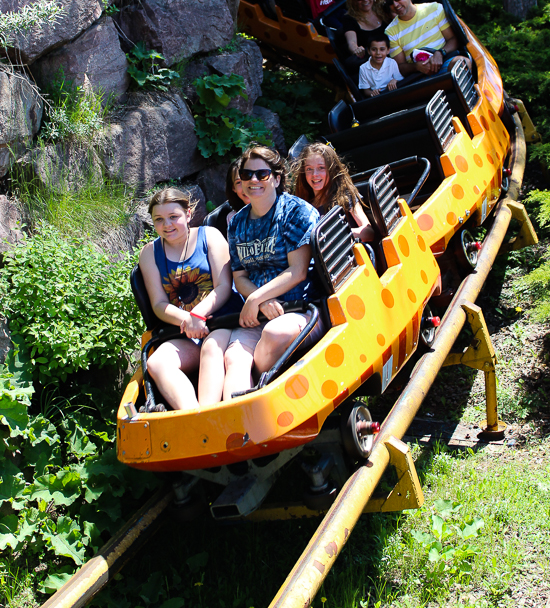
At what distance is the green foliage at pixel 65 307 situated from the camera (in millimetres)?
3486

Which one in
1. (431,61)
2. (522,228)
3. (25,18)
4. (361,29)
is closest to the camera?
(25,18)

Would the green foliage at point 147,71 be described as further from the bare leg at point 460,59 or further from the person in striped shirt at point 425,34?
the bare leg at point 460,59

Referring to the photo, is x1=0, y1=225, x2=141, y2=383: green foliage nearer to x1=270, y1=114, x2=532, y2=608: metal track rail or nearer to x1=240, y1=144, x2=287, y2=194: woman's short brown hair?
x1=240, y1=144, x2=287, y2=194: woman's short brown hair

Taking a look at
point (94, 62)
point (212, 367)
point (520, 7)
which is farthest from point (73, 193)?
point (520, 7)

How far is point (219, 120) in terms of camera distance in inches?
228

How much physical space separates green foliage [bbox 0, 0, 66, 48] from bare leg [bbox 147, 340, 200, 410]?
2.65 metres

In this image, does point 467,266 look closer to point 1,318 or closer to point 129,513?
point 129,513

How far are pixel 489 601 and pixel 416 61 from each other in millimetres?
4068

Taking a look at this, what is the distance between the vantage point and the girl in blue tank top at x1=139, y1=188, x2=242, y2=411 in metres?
2.88

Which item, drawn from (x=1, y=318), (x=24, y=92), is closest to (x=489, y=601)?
(x=1, y=318)

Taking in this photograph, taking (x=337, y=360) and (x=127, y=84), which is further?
(x=127, y=84)

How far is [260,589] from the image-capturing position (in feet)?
9.71

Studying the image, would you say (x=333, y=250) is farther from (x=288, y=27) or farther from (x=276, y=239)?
(x=288, y=27)

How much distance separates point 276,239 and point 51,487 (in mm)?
1580
